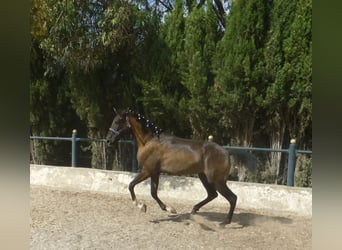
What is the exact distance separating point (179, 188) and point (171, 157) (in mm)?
238

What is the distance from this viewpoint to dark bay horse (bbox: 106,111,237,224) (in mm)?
2346

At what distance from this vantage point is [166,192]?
2545 millimetres

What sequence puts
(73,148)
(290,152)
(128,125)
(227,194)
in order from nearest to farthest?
(227,194)
(290,152)
(128,125)
(73,148)

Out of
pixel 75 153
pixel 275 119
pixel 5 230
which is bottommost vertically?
pixel 5 230

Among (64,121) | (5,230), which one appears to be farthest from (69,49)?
(5,230)

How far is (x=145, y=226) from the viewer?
97.4 inches

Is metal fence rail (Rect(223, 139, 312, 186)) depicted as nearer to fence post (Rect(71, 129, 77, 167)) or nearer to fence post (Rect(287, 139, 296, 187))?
fence post (Rect(287, 139, 296, 187))

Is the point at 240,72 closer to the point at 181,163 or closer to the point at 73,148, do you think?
the point at 181,163

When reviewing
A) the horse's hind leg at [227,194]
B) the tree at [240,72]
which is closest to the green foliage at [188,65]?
the tree at [240,72]

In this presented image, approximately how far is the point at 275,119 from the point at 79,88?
5.28 ft

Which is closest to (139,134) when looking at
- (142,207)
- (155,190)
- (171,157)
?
(171,157)

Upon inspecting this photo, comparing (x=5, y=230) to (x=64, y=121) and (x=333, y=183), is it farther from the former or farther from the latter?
(x=333, y=183)

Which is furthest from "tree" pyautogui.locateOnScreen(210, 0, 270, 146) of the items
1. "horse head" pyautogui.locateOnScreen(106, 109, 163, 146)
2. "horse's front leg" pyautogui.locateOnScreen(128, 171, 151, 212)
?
"horse's front leg" pyautogui.locateOnScreen(128, 171, 151, 212)

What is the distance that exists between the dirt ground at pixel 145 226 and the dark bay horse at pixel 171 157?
7 centimetres
